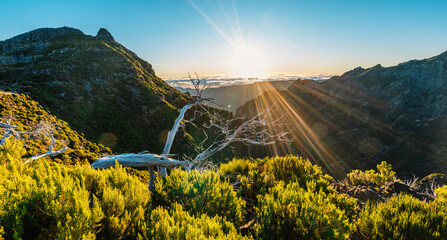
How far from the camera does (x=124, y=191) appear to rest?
14.5ft

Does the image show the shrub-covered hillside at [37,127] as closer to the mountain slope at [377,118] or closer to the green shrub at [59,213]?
the green shrub at [59,213]

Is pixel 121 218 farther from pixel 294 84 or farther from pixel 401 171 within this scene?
pixel 294 84

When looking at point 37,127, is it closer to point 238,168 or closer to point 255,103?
point 238,168

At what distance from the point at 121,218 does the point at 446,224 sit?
→ 7291 millimetres

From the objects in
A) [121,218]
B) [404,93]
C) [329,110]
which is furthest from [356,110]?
[121,218]

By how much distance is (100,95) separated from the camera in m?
44.8

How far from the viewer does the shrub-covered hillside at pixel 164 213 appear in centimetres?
282

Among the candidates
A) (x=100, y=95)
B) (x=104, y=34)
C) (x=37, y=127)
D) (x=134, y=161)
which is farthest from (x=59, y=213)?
(x=104, y=34)

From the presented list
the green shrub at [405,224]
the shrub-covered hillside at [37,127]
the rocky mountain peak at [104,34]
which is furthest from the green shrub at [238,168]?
the rocky mountain peak at [104,34]

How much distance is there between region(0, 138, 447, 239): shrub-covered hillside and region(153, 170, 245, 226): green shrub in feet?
0.08

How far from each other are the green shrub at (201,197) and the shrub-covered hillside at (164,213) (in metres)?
0.02

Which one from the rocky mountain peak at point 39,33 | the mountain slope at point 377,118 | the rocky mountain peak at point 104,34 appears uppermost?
the rocky mountain peak at point 39,33

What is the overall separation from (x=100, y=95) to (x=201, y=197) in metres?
50.9

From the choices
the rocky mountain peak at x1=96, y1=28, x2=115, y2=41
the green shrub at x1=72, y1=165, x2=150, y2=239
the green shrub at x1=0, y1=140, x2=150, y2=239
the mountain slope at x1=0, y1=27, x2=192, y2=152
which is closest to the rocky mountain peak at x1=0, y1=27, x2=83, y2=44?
the rocky mountain peak at x1=96, y1=28, x2=115, y2=41
